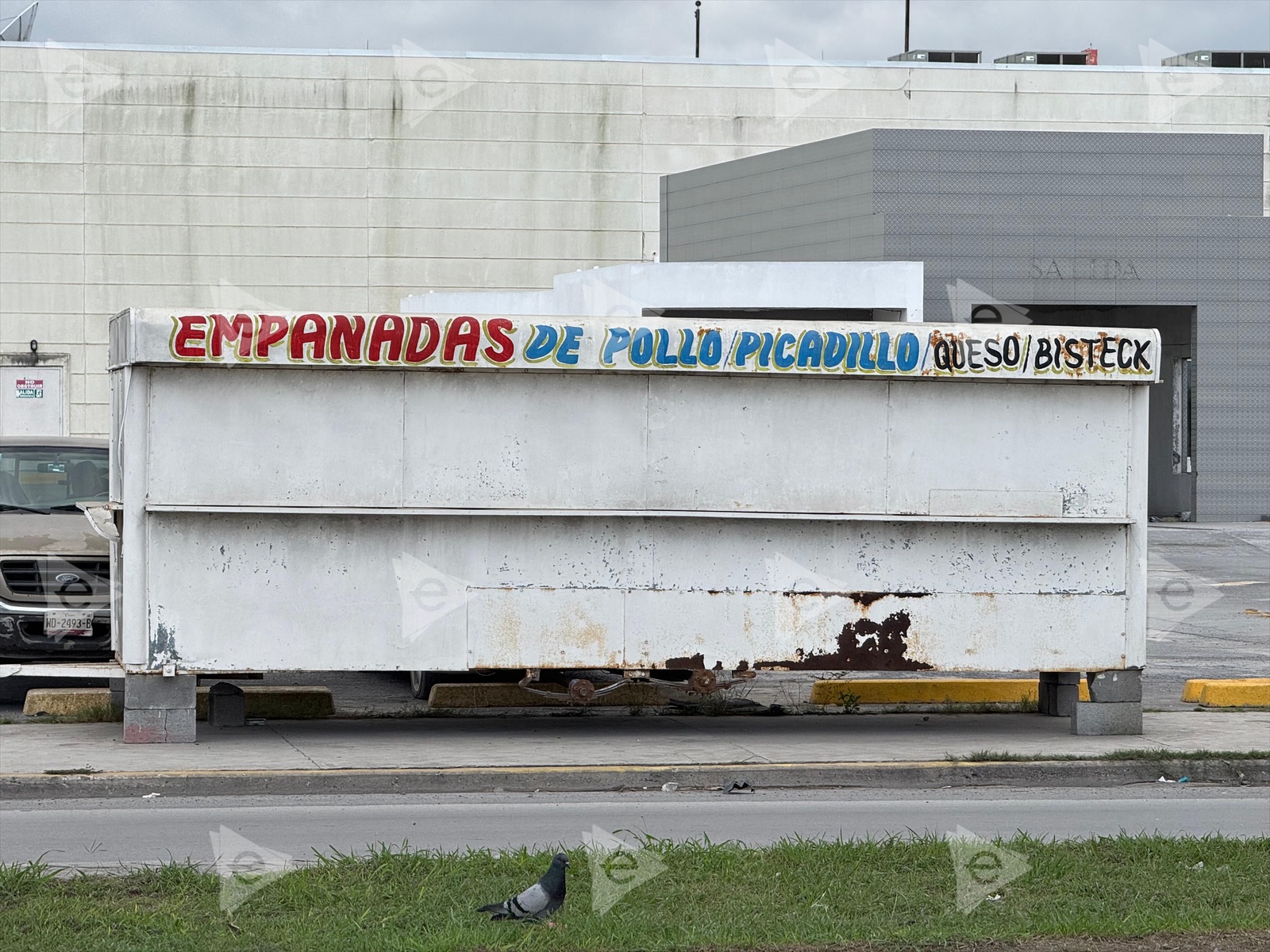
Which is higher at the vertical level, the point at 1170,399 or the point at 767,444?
the point at 1170,399

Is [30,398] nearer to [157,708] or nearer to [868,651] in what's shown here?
[157,708]

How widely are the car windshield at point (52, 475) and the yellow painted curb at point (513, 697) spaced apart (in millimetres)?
3435

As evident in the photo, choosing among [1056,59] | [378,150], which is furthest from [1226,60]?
[378,150]

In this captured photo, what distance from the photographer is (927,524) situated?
35.7ft

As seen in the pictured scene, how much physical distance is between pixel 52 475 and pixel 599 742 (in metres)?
5.54

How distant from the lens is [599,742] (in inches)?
430

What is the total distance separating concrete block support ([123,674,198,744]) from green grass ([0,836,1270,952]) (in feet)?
12.0

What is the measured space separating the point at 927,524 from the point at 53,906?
263 inches

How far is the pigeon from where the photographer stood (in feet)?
18.5

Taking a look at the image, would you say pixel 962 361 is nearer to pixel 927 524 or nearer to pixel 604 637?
pixel 927 524

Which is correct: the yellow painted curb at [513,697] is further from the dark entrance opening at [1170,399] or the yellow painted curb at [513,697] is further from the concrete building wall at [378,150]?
the concrete building wall at [378,150]

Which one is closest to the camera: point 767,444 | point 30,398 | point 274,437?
point 274,437

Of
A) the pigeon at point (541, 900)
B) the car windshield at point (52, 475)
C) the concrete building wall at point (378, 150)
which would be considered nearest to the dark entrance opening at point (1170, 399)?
the concrete building wall at point (378, 150)

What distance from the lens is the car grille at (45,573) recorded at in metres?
12.1
